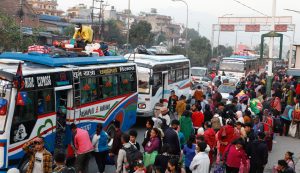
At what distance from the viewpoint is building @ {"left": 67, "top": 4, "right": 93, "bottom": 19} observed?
100 m

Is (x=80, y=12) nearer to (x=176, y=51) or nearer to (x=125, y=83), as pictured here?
(x=176, y=51)

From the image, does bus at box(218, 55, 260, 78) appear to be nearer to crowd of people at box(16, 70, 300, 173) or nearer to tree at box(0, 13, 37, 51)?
tree at box(0, 13, 37, 51)

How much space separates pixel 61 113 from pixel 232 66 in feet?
95.5

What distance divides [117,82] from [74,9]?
114648 millimetres

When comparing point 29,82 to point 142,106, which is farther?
point 142,106

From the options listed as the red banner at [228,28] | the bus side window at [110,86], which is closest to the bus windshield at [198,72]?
the red banner at [228,28]

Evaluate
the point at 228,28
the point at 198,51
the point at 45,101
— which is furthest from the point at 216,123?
the point at 198,51

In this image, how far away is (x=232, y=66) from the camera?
1489 inches

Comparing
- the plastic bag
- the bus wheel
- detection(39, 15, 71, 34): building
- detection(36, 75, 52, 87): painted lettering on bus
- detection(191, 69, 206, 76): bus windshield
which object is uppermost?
detection(39, 15, 71, 34): building

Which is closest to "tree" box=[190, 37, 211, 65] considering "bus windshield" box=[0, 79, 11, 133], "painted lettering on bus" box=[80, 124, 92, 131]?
"painted lettering on bus" box=[80, 124, 92, 131]

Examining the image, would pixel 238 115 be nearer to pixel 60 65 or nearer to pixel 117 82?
pixel 117 82

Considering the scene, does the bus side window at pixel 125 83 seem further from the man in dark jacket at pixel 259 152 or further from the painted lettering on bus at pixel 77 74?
the man in dark jacket at pixel 259 152

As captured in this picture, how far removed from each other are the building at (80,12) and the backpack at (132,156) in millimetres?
85216

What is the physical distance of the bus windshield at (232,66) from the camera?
37.5 metres
